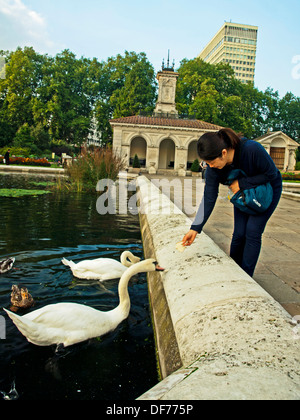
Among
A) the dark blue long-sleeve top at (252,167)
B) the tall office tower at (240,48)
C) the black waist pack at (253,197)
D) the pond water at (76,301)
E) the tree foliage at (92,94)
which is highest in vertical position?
the tall office tower at (240,48)

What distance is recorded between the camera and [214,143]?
92.5 inches

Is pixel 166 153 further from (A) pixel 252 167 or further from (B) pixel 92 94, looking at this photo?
(A) pixel 252 167

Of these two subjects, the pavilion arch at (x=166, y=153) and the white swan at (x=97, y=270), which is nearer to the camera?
the white swan at (x=97, y=270)

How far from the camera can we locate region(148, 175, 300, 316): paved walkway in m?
2.80

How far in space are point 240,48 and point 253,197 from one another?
414 ft

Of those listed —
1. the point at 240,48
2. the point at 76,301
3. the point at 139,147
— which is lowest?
the point at 76,301

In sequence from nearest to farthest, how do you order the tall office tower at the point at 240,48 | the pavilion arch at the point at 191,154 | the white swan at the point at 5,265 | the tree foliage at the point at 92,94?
1. the white swan at the point at 5,265
2. the pavilion arch at the point at 191,154
3. the tree foliage at the point at 92,94
4. the tall office tower at the point at 240,48

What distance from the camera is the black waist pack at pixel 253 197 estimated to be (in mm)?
2504

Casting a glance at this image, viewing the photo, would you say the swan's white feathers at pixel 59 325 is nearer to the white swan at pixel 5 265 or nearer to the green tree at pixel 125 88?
the white swan at pixel 5 265

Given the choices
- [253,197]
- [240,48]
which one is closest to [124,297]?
[253,197]

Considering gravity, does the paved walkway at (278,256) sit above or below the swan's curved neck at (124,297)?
above

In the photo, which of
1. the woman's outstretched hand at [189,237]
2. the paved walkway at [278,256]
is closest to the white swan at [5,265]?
the woman's outstretched hand at [189,237]

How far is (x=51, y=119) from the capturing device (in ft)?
132

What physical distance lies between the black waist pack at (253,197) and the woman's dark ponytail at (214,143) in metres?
0.26
